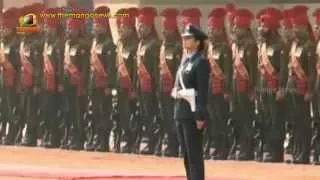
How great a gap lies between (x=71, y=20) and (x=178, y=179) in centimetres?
507

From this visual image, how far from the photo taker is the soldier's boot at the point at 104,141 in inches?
822

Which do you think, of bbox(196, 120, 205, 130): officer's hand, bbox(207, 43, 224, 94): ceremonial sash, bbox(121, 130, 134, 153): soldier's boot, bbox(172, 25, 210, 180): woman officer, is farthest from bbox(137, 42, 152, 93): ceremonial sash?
bbox(196, 120, 205, 130): officer's hand

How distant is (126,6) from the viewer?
2277 cm

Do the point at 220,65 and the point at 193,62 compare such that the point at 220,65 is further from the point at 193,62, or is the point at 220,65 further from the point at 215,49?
the point at 193,62

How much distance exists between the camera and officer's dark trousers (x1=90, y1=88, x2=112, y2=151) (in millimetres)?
20688

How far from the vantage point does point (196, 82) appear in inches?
564

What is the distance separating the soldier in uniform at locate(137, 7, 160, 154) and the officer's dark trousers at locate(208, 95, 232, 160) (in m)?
1.09

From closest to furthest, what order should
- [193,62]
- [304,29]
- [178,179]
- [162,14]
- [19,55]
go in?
[193,62] → [178,179] → [304,29] → [162,14] → [19,55]

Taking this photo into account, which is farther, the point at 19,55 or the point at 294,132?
the point at 19,55

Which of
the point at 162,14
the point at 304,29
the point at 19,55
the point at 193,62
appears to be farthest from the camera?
the point at 19,55

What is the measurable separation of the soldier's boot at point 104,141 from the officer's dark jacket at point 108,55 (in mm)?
871

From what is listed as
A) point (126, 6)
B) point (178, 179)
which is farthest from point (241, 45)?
point (126, 6)

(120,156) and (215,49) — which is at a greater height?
(215,49)

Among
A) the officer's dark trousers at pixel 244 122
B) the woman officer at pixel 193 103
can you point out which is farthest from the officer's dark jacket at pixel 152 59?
the woman officer at pixel 193 103
